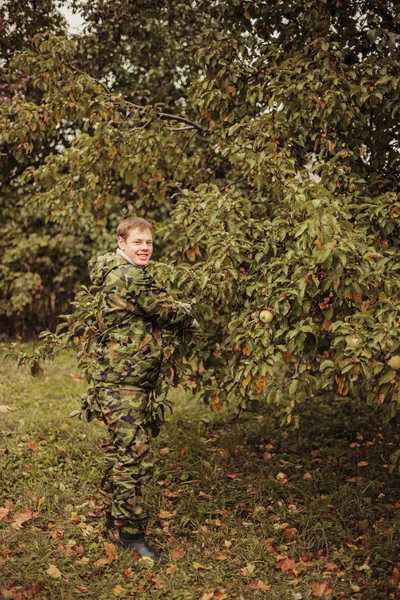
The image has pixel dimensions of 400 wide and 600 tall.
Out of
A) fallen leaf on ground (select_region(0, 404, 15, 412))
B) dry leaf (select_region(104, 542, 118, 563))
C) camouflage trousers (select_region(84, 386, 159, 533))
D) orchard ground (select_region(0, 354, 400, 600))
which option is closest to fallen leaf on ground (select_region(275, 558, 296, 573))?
orchard ground (select_region(0, 354, 400, 600))

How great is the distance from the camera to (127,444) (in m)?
3.48

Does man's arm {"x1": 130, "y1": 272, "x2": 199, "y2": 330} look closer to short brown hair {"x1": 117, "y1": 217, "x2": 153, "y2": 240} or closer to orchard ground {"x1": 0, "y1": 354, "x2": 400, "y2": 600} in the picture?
short brown hair {"x1": 117, "y1": 217, "x2": 153, "y2": 240}

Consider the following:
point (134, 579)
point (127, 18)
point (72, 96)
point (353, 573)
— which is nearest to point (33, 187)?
point (72, 96)

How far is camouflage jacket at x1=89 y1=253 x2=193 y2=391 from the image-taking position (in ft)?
11.1

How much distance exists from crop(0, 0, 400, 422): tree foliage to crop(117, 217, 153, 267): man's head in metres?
0.42

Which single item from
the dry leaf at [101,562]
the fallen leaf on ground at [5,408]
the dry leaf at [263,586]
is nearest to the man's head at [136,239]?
the dry leaf at [101,562]

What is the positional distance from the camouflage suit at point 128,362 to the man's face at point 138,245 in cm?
6

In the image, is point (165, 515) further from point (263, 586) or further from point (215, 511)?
point (263, 586)

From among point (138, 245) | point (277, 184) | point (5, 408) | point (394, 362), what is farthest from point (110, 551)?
point (5, 408)

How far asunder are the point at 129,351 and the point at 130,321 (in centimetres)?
18

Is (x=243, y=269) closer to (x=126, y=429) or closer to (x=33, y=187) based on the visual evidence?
(x=126, y=429)

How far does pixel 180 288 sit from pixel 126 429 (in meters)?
1.04

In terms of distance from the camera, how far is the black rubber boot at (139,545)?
3.62 m

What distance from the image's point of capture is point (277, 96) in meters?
4.23
